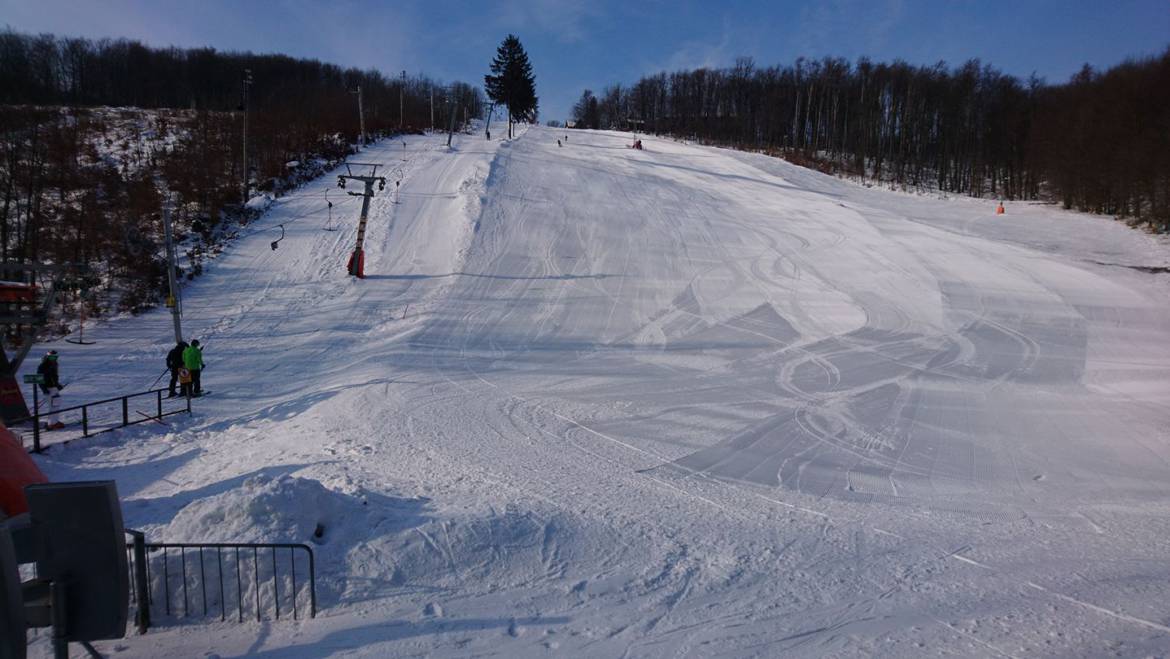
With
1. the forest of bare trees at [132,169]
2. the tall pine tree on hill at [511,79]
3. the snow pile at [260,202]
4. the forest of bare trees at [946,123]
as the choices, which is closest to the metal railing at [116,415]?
the forest of bare trees at [132,169]

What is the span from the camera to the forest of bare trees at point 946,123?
1448 inches

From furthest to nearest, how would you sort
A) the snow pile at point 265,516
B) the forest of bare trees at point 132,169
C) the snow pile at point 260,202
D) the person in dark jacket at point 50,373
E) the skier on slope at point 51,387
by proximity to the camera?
the snow pile at point 260,202, the forest of bare trees at point 132,169, the person in dark jacket at point 50,373, the skier on slope at point 51,387, the snow pile at point 265,516

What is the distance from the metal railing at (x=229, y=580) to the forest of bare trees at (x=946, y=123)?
40.9m

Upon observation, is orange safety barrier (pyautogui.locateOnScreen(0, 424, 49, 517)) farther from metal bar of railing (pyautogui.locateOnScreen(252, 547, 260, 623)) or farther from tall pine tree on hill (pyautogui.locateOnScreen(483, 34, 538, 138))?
tall pine tree on hill (pyautogui.locateOnScreen(483, 34, 538, 138))

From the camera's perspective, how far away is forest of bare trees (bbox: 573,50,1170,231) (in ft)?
121

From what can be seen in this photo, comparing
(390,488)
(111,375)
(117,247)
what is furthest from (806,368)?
(117,247)

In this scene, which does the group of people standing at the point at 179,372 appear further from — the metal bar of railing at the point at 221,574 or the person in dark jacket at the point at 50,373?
the metal bar of railing at the point at 221,574

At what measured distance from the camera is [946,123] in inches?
2857

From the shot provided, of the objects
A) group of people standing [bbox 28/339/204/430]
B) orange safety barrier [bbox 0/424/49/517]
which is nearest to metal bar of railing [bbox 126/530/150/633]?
orange safety barrier [bbox 0/424/49/517]

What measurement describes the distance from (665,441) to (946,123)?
3043 inches

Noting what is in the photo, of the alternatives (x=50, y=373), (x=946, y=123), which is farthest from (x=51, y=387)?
(x=946, y=123)

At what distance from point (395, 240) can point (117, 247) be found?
11.6 m

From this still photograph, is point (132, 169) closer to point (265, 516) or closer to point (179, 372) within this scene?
point (179, 372)

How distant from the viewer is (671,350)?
56.3 feet
